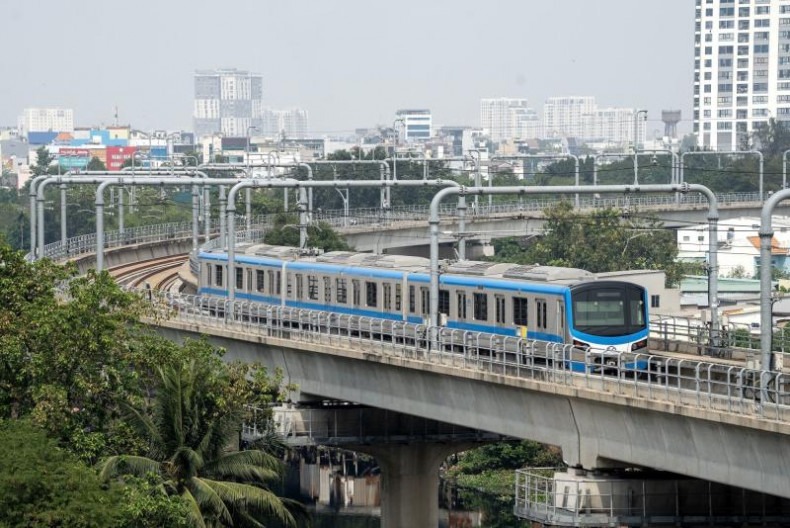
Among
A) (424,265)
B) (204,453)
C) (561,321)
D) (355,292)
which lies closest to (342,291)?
(355,292)

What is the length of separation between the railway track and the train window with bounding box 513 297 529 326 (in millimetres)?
28719

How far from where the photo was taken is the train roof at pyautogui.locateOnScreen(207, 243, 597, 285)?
4775 cm

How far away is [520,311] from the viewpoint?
159 ft

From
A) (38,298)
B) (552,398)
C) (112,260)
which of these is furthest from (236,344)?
(112,260)

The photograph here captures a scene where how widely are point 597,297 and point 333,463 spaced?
46.0 metres

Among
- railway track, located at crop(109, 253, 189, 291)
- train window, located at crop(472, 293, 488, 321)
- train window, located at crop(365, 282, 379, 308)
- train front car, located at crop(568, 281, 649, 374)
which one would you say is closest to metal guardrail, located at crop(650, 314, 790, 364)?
train front car, located at crop(568, 281, 649, 374)

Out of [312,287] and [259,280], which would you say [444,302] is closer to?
[312,287]

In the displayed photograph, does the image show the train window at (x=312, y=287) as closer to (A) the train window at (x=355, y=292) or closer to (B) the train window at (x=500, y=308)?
(A) the train window at (x=355, y=292)

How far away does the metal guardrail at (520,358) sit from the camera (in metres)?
36.4

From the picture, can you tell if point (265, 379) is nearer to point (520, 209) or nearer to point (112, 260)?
point (112, 260)

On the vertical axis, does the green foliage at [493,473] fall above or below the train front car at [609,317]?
below

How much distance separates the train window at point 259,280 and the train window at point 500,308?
52.8ft

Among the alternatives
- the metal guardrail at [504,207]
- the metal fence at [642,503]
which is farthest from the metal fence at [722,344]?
the metal guardrail at [504,207]

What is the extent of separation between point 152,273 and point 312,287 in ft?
96.2
